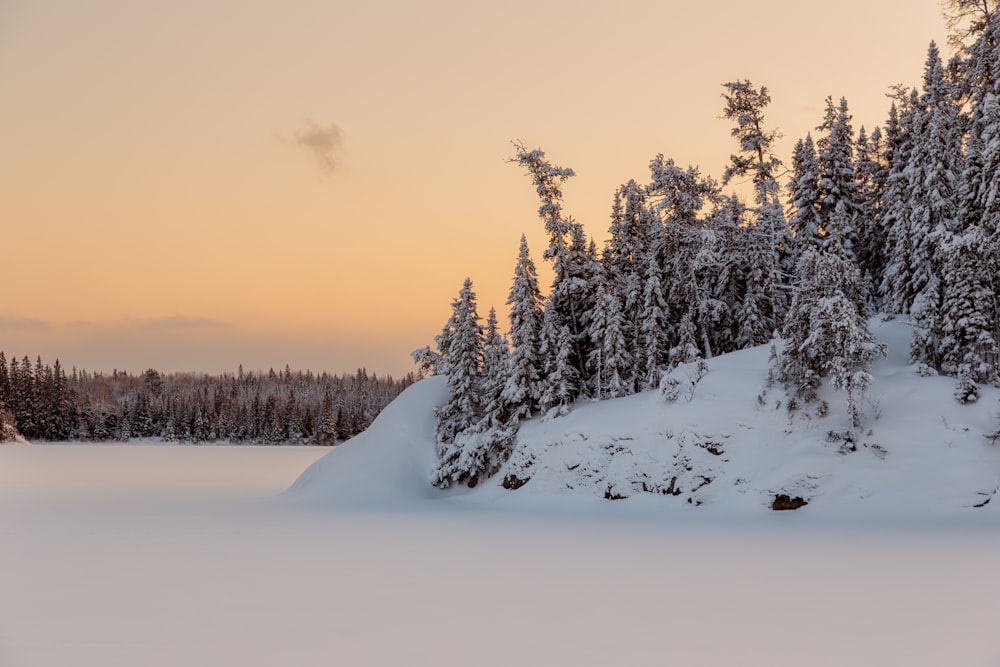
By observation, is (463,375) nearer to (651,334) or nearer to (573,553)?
(651,334)

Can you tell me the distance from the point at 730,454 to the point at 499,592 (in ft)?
60.7

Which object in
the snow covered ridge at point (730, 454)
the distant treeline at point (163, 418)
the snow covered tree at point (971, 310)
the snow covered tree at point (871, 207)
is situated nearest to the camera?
the snow covered ridge at point (730, 454)

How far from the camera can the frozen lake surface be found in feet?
30.4

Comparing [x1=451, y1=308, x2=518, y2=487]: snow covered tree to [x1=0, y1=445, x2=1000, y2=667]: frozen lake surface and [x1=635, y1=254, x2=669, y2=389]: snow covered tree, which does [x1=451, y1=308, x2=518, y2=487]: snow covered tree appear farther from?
[x1=0, y1=445, x2=1000, y2=667]: frozen lake surface

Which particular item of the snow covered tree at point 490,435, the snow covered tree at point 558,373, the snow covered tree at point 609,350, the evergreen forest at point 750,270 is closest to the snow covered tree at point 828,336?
the evergreen forest at point 750,270

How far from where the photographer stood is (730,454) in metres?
28.7

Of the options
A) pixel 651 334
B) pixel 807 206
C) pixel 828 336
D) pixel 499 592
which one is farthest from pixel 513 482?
pixel 807 206

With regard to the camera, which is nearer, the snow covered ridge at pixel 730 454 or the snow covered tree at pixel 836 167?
the snow covered ridge at pixel 730 454

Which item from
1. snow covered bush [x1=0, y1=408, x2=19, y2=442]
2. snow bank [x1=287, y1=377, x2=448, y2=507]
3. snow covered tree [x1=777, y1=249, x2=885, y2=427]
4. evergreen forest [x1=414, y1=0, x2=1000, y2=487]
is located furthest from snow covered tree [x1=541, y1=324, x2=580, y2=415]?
snow covered bush [x1=0, y1=408, x2=19, y2=442]

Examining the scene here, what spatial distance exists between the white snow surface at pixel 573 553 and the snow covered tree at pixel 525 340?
172 centimetres

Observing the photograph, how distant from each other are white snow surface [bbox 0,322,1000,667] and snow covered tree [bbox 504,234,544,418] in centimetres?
172

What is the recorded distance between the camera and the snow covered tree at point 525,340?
36781mm

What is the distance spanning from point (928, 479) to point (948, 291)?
8.74 m

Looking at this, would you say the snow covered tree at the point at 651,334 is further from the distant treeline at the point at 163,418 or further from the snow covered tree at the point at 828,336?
the distant treeline at the point at 163,418
